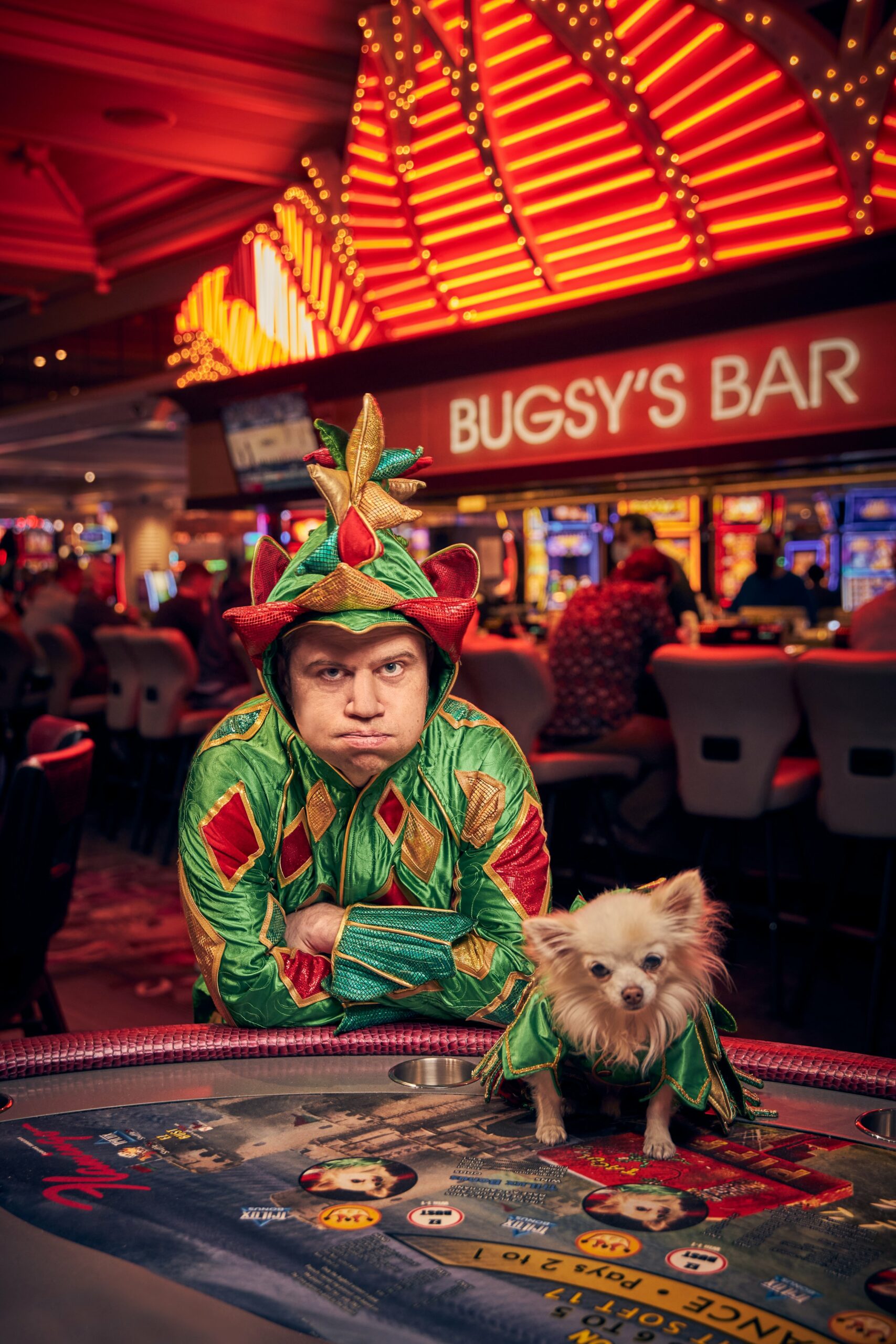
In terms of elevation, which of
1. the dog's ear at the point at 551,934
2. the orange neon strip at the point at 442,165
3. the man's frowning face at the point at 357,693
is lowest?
the dog's ear at the point at 551,934

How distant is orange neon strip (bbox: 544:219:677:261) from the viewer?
4.84 meters

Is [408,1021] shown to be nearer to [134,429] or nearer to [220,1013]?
[220,1013]

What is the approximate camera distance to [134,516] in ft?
72.9

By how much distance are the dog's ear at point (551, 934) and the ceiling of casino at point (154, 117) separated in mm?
5060

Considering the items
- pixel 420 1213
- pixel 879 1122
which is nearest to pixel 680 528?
pixel 879 1122

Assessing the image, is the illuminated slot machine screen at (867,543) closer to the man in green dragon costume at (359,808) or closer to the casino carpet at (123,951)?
the casino carpet at (123,951)

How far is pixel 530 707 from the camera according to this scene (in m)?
4.20

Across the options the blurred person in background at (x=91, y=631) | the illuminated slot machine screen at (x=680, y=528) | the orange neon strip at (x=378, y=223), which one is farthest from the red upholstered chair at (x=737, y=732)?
the illuminated slot machine screen at (x=680, y=528)

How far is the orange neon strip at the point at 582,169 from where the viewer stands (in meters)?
4.75

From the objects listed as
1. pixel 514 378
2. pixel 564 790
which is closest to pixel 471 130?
pixel 514 378

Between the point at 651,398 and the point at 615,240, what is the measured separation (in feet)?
2.24

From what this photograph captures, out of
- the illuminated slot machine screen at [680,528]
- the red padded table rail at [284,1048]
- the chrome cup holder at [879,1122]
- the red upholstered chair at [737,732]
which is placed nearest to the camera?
the chrome cup holder at [879,1122]

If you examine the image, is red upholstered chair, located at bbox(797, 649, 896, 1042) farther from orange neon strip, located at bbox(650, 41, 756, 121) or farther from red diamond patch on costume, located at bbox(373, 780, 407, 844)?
orange neon strip, located at bbox(650, 41, 756, 121)

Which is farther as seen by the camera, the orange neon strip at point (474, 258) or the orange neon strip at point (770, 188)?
the orange neon strip at point (474, 258)
